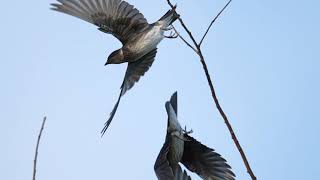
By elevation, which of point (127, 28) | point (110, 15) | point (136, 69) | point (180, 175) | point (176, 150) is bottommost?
point (180, 175)

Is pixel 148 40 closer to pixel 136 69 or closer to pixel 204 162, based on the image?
pixel 136 69

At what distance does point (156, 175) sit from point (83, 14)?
216 centimetres

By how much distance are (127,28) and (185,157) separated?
5.12 feet

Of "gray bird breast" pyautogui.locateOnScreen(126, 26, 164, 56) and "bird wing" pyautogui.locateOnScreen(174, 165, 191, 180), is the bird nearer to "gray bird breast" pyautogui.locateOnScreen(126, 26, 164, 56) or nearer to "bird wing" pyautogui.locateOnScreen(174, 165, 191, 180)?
"bird wing" pyautogui.locateOnScreen(174, 165, 191, 180)

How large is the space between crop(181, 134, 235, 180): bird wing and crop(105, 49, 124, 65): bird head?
4.64ft

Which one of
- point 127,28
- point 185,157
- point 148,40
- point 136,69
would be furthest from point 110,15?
point 185,157

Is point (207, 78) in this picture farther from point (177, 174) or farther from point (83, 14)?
point (83, 14)

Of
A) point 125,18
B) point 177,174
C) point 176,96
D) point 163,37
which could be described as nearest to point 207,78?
point 177,174

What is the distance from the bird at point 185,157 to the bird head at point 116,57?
4.34 ft

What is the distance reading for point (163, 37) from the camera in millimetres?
3613

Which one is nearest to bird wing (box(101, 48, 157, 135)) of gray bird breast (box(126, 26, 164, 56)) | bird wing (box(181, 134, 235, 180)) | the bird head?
the bird head

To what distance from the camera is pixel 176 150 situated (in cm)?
241

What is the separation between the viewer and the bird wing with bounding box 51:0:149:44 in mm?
3779

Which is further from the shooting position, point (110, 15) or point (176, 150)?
point (110, 15)
